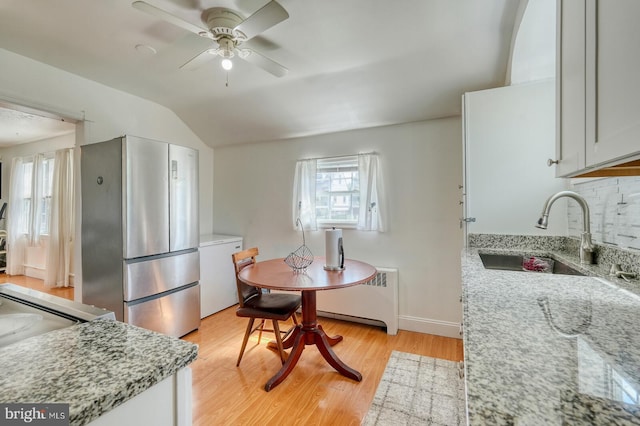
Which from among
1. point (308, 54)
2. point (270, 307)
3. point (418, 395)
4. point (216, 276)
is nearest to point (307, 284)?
point (270, 307)

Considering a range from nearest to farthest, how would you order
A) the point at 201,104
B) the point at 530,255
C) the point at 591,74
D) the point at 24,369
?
1. the point at 24,369
2. the point at 591,74
3. the point at 530,255
4. the point at 201,104

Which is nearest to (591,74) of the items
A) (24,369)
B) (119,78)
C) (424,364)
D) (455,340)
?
(24,369)

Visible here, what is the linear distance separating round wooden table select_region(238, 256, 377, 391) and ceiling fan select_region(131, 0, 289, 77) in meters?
1.42

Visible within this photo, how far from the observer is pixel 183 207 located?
2699 millimetres

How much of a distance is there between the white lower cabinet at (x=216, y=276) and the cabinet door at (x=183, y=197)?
40 cm

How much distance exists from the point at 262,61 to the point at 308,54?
47 centimetres

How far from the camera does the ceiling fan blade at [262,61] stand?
5.84 ft

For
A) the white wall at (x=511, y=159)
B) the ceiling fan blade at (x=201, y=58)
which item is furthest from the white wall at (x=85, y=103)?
the white wall at (x=511, y=159)

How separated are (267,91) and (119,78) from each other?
4.48 feet

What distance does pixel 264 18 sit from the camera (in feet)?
4.69

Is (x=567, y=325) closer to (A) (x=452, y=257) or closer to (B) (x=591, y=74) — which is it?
(B) (x=591, y=74)

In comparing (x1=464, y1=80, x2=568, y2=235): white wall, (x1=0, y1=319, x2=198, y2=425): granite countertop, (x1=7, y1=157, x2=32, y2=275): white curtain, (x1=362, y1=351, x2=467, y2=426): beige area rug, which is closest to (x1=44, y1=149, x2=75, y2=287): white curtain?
(x1=7, y1=157, x2=32, y2=275): white curtain

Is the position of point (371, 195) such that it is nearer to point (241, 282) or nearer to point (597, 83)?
point (241, 282)

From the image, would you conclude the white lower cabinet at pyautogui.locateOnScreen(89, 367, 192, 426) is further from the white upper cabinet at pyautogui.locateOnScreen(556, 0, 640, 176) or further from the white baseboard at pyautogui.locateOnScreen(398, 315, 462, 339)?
the white baseboard at pyautogui.locateOnScreen(398, 315, 462, 339)
